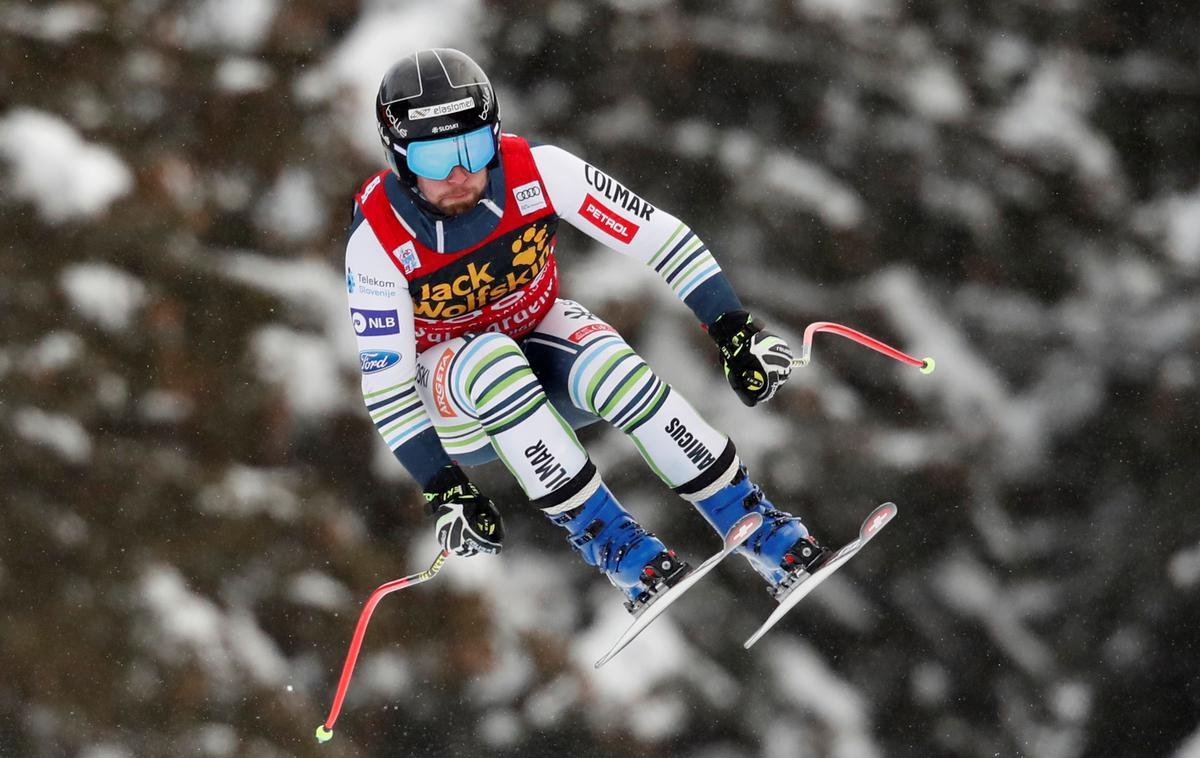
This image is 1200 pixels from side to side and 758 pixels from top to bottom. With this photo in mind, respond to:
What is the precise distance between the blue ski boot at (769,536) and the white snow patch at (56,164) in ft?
10.2

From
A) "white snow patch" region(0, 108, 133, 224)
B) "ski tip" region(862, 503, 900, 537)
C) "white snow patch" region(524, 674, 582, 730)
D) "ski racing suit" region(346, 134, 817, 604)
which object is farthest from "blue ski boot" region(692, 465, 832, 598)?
"white snow patch" region(0, 108, 133, 224)

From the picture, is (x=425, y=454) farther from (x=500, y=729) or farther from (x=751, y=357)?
(x=500, y=729)

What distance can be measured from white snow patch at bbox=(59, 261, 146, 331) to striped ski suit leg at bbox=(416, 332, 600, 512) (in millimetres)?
2562

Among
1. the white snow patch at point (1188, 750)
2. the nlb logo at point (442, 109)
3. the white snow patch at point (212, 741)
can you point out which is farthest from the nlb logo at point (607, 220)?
the white snow patch at point (1188, 750)

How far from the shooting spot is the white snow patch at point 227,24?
5258 mm

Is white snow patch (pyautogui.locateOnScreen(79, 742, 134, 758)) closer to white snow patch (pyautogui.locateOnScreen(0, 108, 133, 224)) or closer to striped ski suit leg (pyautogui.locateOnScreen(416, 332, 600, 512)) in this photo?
white snow patch (pyautogui.locateOnScreen(0, 108, 133, 224))

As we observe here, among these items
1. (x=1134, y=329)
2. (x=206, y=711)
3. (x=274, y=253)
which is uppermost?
(x=274, y=253)

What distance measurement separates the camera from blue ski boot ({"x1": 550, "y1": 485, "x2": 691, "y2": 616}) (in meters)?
3.30

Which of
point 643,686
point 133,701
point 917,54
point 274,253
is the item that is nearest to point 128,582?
point 133,701

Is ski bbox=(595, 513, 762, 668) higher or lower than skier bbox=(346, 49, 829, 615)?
lower

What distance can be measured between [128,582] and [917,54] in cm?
388

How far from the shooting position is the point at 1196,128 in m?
5.34

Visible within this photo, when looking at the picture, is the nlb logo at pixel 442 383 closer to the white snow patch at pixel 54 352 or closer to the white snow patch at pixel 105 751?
the white snow patch at pixel 54 352

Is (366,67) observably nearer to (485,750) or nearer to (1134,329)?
(485,750)
